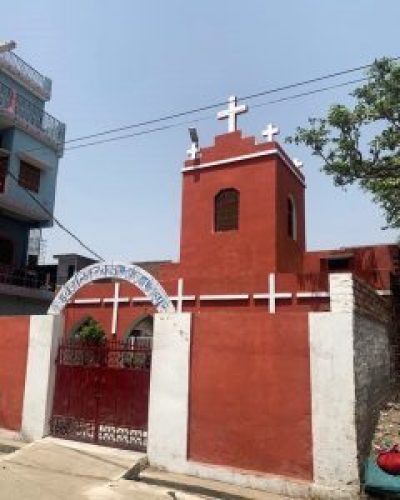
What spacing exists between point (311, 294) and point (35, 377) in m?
6.66

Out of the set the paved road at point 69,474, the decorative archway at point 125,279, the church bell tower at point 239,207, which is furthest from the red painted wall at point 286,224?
the paved road at point 69,474

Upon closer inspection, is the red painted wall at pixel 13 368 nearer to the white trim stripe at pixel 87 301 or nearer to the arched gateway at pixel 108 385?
the arched gateway at pixel 108 385

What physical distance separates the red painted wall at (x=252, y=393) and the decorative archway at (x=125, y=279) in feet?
3.33

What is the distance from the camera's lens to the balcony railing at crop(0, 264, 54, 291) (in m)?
19.7

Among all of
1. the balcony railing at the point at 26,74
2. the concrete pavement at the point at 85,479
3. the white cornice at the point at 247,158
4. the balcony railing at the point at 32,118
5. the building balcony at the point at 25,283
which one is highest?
the balcony railing at the point at 26,74

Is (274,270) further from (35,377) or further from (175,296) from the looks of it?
(35,377)

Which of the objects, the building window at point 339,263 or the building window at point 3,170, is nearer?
the building window at point 339,263

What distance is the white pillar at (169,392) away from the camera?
8375 mm

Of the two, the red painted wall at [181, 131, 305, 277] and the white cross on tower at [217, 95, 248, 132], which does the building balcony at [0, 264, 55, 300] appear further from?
the white cross on tower at [217, 95, 248, 132]

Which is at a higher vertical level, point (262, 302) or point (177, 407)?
point (262, 302)

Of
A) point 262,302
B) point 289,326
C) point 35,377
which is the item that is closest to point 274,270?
point 262,302

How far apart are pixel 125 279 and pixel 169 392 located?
254 centimetres

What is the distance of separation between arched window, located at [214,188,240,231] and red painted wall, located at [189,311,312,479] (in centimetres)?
621

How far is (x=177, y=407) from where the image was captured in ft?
27.8
